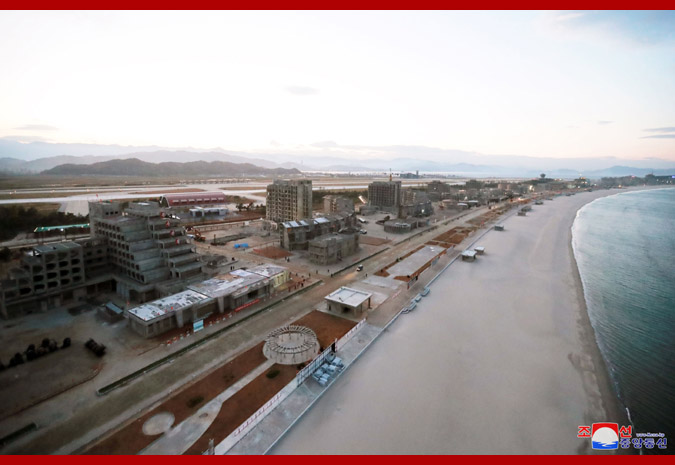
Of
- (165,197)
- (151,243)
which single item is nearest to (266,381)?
Result: (151,243)

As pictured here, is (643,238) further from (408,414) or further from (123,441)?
(123,441)

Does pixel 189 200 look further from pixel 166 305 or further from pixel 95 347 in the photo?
pixel 95 347

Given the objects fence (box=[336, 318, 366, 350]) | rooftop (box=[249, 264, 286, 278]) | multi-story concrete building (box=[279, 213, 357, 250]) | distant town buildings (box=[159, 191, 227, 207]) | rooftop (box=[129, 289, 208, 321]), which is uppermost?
distant town buildings (box=[159, 191, 227, 207])

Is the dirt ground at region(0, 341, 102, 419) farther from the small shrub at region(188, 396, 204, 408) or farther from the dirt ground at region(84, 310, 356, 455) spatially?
the small shrub at region(188, 396, 204, 408)

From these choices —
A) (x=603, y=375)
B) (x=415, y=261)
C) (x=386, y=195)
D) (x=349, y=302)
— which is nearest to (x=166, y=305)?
(x=349, y=302)

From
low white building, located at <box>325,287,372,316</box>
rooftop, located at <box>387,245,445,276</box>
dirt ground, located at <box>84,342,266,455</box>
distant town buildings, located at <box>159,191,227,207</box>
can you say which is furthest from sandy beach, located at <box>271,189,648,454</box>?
distant town buildings, located at <box>159,191,227,207</box>

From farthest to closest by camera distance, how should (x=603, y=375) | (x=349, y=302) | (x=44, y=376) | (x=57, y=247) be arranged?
(x=57, y=247) < (x=349, y=302) < (x=603, y=375) < (x=44, y=376)

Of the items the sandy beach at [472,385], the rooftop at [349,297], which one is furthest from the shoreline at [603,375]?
the rooftop at [349,297]
